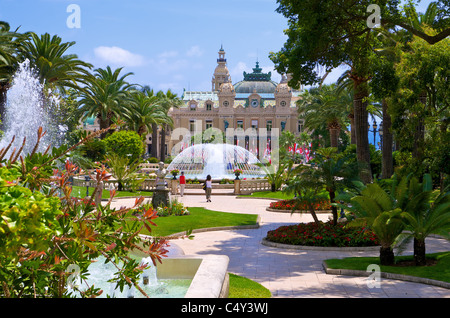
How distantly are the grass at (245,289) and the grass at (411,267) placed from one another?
2309mm

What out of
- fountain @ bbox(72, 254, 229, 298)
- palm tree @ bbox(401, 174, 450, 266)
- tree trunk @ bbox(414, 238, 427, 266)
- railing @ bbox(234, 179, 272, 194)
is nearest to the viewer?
fountain @ bbox(72, 254, 229, 298)

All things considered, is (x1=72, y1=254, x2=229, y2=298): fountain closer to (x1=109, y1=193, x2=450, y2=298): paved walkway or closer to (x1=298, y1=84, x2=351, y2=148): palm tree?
(x1=109, y1=193, x2=450, y2=298): paved walkway

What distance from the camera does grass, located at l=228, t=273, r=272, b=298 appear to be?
7.39 m

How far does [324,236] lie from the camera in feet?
43.1

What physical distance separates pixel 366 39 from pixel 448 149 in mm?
4960

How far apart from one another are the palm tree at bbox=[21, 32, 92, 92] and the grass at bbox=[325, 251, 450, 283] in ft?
81.1

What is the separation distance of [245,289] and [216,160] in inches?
1305

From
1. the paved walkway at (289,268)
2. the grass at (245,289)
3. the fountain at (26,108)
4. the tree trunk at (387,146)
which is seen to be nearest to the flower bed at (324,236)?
the paved walkway at (289,268)

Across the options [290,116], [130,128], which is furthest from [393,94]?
[290,116]

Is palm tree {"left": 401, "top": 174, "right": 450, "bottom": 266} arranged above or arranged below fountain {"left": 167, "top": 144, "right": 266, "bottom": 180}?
below

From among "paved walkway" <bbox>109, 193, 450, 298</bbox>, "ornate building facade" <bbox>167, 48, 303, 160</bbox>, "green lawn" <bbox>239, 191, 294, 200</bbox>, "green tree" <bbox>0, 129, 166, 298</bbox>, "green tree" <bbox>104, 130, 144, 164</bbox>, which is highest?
"ornate building facade" <bbox>167, 48, 303, 160</bbox>

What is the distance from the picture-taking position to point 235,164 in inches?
1625

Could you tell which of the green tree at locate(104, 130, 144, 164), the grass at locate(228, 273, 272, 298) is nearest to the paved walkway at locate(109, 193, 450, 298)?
the grass at locate(228, 273, 272, 298)

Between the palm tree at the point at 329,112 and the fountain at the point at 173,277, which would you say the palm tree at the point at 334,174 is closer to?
the fountain at the point at 173,277
